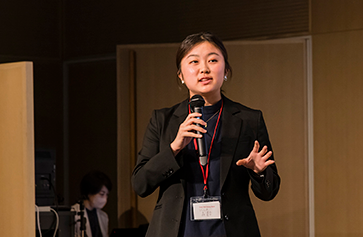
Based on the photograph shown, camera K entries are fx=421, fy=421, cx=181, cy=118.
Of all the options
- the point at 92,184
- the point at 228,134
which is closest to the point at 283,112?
the point at 92,184

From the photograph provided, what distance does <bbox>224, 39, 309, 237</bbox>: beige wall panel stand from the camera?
3.67 m

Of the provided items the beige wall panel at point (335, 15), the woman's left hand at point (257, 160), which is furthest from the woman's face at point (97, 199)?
the woman's left hand at point (257, 160)

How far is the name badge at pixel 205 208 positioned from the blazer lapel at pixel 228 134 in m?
0.07

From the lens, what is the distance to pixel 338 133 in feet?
12.3

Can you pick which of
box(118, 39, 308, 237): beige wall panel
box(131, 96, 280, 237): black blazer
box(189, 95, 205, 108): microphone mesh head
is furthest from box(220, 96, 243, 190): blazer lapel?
box(118, 39, 308, 237): beige wall panel

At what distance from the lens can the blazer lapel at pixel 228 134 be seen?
150 cm

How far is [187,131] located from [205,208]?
0.90 ft

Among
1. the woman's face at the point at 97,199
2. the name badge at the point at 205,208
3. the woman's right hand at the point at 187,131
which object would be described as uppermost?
the woman's right hand at the point at 187,131

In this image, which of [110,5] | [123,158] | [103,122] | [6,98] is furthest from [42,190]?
[110,5]

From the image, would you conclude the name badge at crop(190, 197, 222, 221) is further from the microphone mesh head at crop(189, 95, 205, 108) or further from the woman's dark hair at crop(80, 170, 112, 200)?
the woman's dark hair at crop(80, 170, 112, 200)

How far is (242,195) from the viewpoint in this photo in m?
1.52

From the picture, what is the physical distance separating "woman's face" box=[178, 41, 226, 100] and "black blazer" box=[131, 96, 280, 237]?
4.7 inches

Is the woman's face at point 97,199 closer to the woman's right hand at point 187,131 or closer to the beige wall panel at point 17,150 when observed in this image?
the beige wall panel at point 17,150

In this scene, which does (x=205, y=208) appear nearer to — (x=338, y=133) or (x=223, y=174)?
(x=223, y=174)
